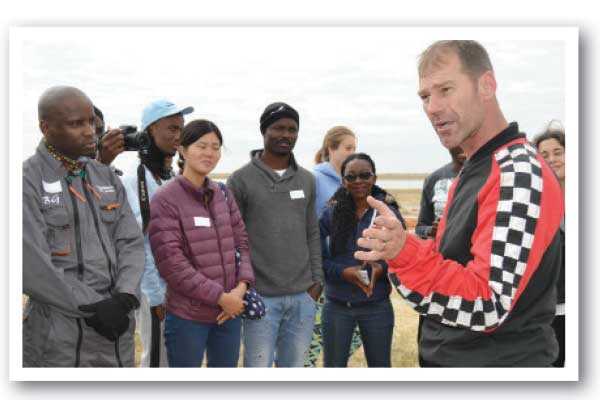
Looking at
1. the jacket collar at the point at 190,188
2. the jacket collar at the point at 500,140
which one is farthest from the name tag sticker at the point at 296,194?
the jacket collar at the point at 500,140

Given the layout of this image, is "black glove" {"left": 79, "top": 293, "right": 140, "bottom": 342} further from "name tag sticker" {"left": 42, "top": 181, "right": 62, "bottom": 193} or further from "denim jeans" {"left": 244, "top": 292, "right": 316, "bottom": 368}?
"denim jeans" {"left": 244, "top": 292, "right": 316, "bottom": 368}

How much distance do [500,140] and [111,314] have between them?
5.48 feet

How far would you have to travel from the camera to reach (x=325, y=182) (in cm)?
409

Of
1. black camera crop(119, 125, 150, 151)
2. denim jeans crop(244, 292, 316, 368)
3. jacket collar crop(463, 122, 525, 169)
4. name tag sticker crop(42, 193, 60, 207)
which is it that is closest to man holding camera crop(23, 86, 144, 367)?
name tag sticker crop(42, 193, 60, 207)

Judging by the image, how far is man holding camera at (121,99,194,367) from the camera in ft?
9.77

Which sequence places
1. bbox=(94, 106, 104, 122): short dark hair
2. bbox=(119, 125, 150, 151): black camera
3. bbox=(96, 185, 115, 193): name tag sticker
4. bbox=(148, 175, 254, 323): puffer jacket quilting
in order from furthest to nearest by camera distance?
bbox=(94, 106, 104, 122): short dark hair → bbox=(119, 125, 150, 151): black camera → bbox=(148, 175, 254, 323): puffer jacket quilting → bbox=(96, 185, 115, 193): name tag sticker

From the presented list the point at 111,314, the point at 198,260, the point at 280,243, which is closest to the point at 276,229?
the point at 280,243

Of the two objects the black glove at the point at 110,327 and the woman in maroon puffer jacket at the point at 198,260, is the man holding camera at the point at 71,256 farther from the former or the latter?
the woman in maroon puffer jacket at the point at 198,260

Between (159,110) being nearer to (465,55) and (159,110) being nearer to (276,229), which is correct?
(276,229)

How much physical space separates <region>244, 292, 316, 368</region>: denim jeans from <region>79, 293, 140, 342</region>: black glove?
991 millimetres

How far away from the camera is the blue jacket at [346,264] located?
3287mm

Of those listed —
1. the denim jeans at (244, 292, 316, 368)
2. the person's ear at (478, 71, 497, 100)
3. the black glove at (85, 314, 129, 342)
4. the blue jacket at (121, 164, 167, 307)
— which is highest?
the person's ear at (478, 71, 497, 100)

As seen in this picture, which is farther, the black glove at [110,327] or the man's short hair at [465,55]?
the black glove at [110,327]
